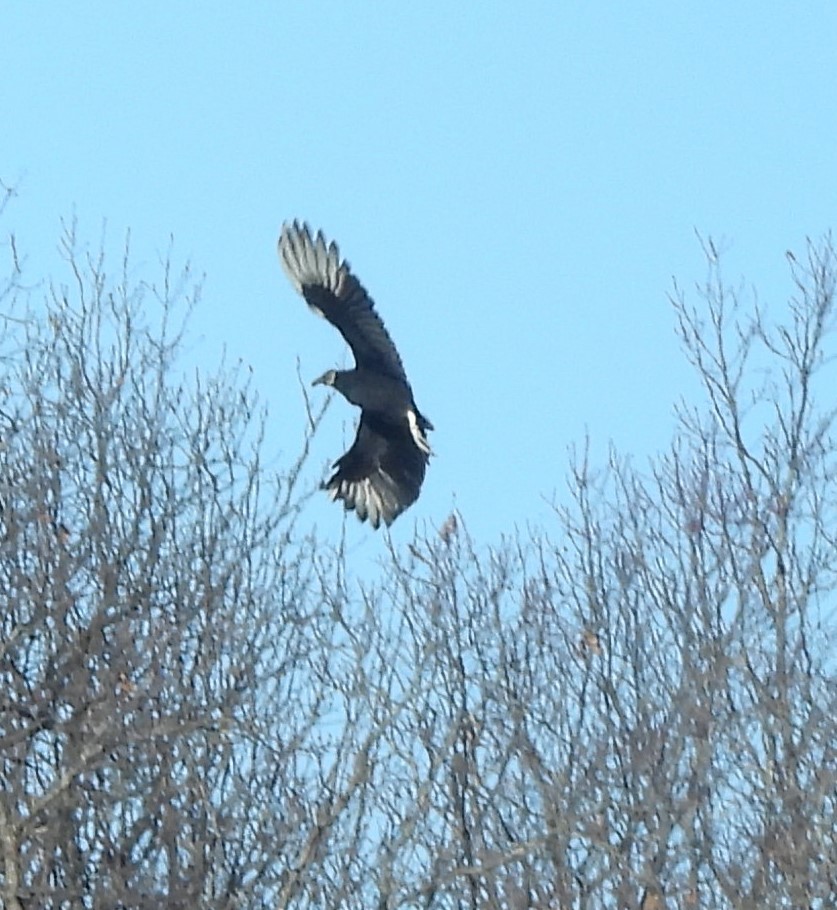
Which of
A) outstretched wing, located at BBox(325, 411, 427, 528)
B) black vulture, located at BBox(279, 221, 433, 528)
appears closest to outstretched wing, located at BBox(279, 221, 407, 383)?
black vulture, located at BBox(279, 221, 433, 528)

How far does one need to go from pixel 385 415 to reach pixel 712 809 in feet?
8.66

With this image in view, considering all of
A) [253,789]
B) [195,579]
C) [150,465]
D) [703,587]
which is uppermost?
[703,587]

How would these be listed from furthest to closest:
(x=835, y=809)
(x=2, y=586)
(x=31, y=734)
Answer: (x=835, y=809) < (x=2, y=586) < (x=31, y=734)

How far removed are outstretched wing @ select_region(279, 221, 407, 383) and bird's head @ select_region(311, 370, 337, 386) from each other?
17cm

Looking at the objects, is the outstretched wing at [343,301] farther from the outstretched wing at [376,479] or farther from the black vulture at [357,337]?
the outstretched wing at [376,479]

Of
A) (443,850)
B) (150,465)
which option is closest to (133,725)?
(443,850)

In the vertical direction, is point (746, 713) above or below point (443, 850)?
above

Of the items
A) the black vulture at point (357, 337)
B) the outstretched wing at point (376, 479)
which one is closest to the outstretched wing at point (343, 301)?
the black vulture at point (357, 337)

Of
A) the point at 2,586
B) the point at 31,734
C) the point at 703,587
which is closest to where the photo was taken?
the point at 31,734

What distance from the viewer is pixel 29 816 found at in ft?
25.0

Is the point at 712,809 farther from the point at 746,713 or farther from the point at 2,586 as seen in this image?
the point at 2,586

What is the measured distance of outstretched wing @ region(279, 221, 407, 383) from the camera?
12602 millimetres

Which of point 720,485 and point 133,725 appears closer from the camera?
point 133,725

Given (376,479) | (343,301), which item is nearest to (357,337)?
(343,301)
